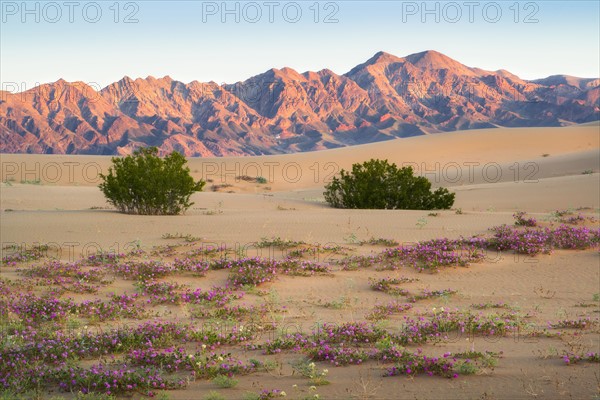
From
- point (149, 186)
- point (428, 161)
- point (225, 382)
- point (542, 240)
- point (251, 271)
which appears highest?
point (428, 161)

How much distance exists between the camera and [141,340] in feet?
24.6

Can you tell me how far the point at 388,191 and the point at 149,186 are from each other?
7.86 meters

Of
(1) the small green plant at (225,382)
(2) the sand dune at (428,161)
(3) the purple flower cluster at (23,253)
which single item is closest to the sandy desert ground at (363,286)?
(1) the small green plant at (225,382)

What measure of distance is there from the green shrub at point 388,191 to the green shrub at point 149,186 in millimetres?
5593

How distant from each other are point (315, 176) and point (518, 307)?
152ft

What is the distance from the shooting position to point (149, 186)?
18.1 metres

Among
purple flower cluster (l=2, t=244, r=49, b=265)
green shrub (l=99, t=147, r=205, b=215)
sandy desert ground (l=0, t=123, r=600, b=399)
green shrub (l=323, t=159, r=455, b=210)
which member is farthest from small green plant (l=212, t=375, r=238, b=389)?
green shrub (l=323, t=159, r=455, b=210)

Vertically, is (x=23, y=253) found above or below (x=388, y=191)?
below

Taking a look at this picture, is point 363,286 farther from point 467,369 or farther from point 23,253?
point 23,253

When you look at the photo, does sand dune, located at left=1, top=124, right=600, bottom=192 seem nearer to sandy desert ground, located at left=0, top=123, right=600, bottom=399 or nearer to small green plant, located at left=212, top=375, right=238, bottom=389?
sandy desert ground, located at left=0, top=123, right=600, bottom=399

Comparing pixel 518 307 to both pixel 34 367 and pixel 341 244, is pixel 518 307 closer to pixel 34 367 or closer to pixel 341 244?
pixel 341 244

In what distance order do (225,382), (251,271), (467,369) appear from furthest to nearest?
1. (251,271)
2. (467,369)
3. (225,382)

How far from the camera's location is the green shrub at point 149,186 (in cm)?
1833

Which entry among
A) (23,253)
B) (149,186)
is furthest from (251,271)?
(149,186)
